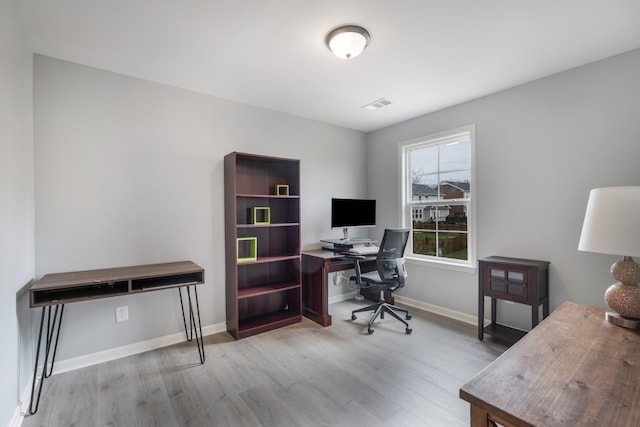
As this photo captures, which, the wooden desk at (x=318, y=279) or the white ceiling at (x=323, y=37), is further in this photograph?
the wooden desk at (x=318, y=279)

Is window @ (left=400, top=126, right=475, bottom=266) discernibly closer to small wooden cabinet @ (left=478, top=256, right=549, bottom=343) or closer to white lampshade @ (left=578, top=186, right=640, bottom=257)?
small wooden cabinet @ (left=478, top=256, right=549, bottom=343)

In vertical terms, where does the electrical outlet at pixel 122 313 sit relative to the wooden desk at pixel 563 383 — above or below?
below

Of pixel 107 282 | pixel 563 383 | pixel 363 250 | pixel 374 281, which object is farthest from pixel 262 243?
pixel 563 383

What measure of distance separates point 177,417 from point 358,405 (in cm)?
114

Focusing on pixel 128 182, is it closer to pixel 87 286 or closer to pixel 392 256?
pixel 87 286

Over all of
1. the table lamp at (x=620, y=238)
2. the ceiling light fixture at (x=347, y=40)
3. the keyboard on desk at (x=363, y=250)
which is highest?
the ceiling light fixture at (x=347, y=40)

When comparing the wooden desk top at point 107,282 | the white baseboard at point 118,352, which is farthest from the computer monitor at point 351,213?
the white baseboard at point 118,352

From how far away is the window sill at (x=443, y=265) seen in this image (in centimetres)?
326

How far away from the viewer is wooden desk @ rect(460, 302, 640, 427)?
0.82 m

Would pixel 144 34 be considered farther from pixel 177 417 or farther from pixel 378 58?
pixel 177 417

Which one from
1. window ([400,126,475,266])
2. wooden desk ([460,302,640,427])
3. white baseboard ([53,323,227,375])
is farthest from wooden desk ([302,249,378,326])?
wooden desk ([460,302,640,427])

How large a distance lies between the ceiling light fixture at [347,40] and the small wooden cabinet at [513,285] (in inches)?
86.7

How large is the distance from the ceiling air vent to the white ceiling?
9.0 inches

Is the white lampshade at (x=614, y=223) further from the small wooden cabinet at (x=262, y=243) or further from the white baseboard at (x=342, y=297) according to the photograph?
the white baseboard at (x=342, y=297)
